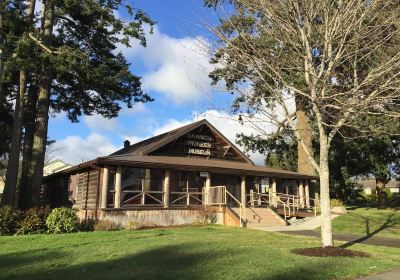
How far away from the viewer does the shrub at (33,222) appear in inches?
693

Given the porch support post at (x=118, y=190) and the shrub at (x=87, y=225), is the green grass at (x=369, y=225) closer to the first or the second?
the porch support post at (x=118, y=190)

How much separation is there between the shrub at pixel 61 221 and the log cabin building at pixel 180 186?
7.87 ft

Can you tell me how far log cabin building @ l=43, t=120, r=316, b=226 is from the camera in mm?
22266

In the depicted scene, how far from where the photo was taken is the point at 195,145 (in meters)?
30.2

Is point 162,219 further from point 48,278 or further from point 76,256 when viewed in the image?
point 48,278

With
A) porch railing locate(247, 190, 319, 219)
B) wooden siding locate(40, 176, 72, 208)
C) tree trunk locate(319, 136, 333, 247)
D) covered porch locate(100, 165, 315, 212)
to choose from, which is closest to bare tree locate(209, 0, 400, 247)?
tree trunk locate(319, 136, 333, 247)

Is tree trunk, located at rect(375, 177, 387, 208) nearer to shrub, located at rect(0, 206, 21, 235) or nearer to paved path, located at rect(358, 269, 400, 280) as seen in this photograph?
shrub, located at rect(0, 206, 21, 235)

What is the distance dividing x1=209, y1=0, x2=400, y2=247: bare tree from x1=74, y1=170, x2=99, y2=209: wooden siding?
1277 cm

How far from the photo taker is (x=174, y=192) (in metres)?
25.4

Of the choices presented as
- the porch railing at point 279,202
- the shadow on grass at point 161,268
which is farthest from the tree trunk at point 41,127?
the porch railing at point 279,202

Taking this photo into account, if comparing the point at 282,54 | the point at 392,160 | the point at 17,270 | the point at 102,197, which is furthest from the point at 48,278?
the point at 392,160

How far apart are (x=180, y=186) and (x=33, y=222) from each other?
1068cm

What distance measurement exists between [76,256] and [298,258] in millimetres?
5610

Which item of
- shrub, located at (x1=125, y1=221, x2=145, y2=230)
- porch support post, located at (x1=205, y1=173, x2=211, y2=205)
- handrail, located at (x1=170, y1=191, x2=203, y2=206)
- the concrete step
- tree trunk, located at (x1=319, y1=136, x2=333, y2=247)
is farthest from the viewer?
porch support post, located at (x1=205, y1=173, x2=211, y2=205)
